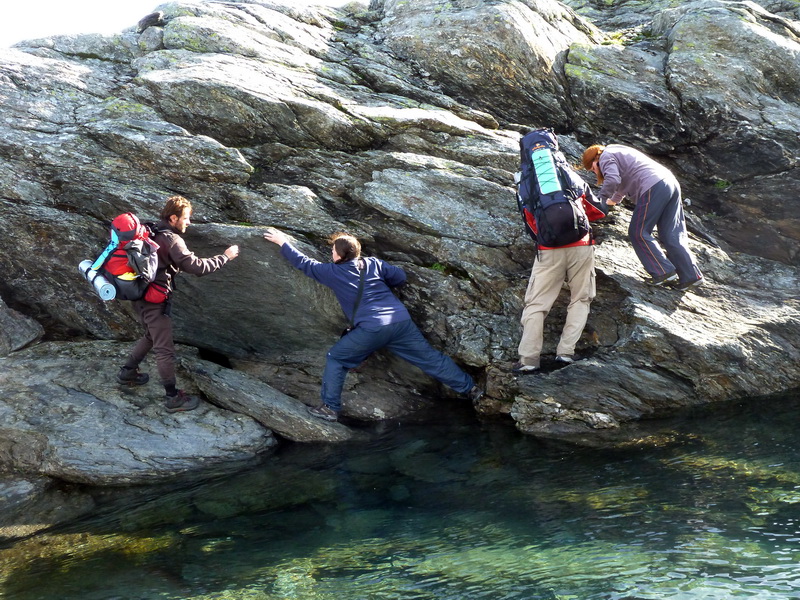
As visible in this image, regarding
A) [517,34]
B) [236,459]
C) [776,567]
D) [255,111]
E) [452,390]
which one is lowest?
[236,459]

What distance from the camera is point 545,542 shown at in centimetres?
696

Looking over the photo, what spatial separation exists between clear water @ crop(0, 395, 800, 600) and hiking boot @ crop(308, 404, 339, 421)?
3.64ft

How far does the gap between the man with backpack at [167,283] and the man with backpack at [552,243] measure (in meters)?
5.41

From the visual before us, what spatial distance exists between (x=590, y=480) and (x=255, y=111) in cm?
994

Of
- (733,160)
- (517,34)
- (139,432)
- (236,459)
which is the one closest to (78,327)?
(139,432)

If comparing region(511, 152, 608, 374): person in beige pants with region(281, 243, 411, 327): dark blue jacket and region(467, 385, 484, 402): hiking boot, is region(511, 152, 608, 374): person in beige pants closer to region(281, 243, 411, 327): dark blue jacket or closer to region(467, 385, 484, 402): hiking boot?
region(467, 385, 484, 402): hiking boot

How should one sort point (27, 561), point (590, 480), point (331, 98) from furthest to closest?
point (331, 98), point (590, 480), point (27, 561)

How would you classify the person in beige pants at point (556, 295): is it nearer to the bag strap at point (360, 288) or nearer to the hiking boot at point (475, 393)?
the hiking boot at point (475, 393)

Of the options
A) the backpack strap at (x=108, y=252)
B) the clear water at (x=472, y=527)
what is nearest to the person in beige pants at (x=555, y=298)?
the clear water at (x=472, y=527)

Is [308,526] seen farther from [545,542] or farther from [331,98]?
[331,98]

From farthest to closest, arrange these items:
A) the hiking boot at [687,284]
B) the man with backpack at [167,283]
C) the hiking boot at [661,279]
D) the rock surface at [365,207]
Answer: the hiking boot at [687,284] → the hiking boot at [661,279] → the rock surface at [365,207] → the man with backpack at [167,283]

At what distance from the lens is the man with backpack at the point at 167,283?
1080 centimetres

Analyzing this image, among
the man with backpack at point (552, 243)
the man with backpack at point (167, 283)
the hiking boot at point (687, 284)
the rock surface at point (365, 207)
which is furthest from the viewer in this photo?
the hiking boot at point (687, 284)

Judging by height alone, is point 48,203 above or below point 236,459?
above
